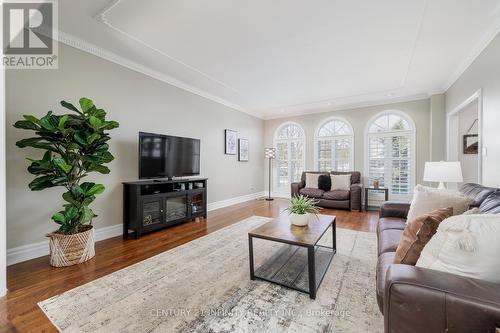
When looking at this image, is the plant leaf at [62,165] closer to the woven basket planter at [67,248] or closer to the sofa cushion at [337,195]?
the woven basket planter at [67,248]

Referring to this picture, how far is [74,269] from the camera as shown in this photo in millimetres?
2293

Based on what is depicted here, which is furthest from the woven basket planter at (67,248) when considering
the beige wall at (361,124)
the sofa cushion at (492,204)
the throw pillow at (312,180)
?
the beige wall at (361,124)

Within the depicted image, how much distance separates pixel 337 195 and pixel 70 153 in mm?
4887

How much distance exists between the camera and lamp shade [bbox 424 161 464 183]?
297 centimetres

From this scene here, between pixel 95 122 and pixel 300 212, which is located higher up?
pixel 95 122

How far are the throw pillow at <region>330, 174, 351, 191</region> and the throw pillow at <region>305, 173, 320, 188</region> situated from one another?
423 millimetres

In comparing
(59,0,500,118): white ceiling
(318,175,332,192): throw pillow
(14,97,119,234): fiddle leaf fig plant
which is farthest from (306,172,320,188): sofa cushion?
(14,97,119,234): fiddle leaf fig plant

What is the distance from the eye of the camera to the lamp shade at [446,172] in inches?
117

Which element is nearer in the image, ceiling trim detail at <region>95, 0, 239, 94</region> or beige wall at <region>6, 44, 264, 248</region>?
ceiling trim detail at <region>95, 0, 239, 94</region>

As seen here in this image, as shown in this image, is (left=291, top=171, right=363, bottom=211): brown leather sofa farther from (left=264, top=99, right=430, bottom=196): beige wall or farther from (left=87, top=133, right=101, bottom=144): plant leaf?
(left=87, top=133, right=101, bottom=144): plant leaf

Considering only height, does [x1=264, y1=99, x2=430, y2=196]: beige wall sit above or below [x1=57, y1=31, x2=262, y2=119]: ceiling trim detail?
below

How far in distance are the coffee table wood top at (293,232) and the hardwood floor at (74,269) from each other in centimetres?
141

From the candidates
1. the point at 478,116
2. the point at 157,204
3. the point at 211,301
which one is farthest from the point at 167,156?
the point at 478,116

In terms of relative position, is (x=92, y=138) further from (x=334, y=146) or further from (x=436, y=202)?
(x=334, y=146)
